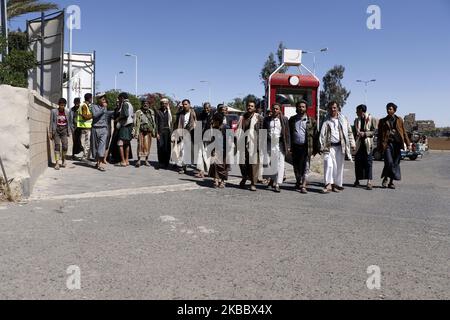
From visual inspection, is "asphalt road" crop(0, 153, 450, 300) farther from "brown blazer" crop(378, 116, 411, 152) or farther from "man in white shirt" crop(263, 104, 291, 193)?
"brown blazer" crop(378, 116, 411, 152)

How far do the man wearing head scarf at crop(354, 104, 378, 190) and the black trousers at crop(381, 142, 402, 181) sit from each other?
33 cm

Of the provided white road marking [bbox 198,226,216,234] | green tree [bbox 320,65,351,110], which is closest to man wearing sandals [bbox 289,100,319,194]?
white road marking [bbox 198,226,216,234]

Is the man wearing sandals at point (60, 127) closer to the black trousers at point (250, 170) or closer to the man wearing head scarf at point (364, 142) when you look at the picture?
the black trousers at point (250, 170)

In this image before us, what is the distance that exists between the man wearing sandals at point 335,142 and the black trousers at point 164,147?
3702 mm

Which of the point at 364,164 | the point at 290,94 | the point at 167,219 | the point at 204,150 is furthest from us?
the point at 290,94

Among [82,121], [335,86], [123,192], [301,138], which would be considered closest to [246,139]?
[301,138]

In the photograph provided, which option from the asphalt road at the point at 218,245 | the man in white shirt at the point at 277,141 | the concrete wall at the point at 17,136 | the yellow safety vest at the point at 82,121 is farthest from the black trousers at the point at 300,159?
the yellow safety vest at the point at 82,121

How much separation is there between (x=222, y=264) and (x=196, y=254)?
38 centimetres

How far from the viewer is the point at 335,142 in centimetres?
908

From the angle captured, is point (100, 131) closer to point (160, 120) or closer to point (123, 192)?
point (160, 120)

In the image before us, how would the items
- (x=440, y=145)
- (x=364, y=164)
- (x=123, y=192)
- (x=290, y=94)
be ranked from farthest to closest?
(x=440, y=145), (x=290, y=94), (x=364, y=164), (x=123, y=192)

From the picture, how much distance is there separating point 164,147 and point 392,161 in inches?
198

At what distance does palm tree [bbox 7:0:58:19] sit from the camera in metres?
16.4

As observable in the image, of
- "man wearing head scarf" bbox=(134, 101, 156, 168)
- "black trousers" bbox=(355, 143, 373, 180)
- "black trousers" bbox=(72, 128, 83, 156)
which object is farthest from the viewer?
"black trousers" bbox=(72, 128, 83, 156)
